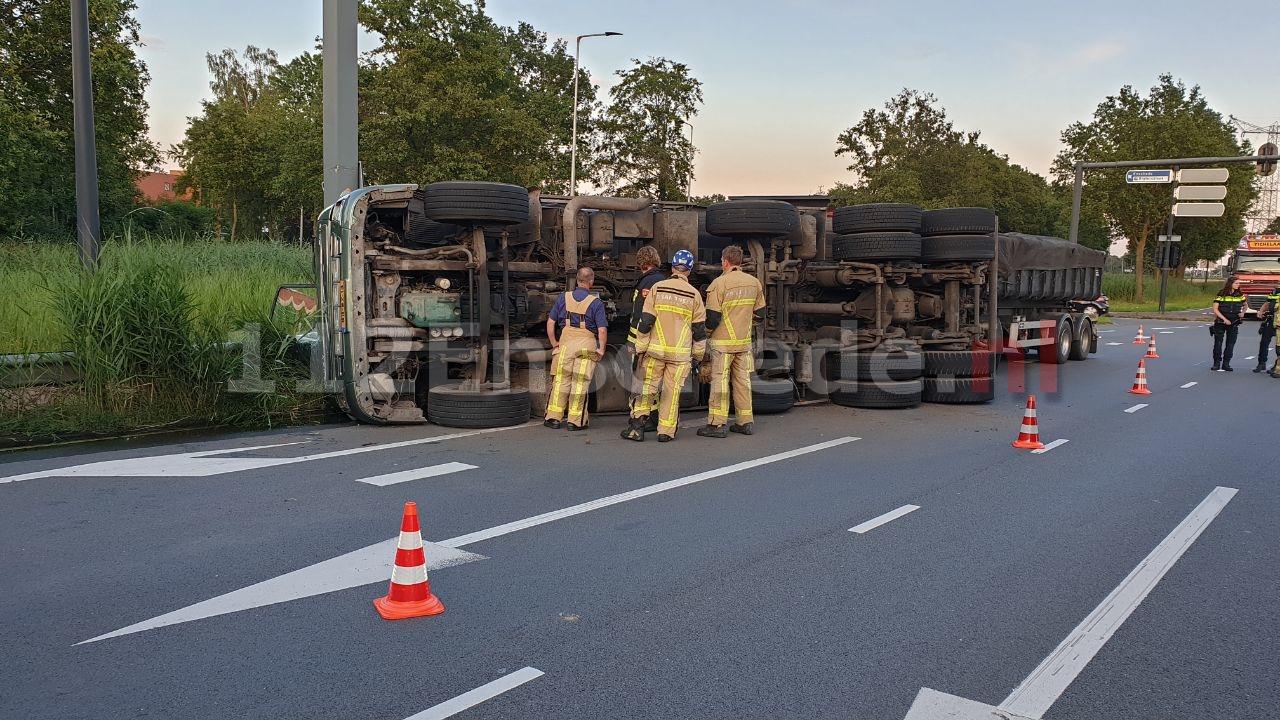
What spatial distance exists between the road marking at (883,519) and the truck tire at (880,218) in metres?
5.55

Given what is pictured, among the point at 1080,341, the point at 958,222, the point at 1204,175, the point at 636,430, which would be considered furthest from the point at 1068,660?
the point at 1204,175

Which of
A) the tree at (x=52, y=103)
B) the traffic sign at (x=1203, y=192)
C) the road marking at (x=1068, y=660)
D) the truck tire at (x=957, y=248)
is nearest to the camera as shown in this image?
the road marking at (x=1068, y=660)

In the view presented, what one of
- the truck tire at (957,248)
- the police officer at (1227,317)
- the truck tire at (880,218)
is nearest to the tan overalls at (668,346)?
the truck tire at (880,218)

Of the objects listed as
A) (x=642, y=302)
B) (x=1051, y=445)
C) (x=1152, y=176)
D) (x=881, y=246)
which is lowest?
(x=1051, y=445)

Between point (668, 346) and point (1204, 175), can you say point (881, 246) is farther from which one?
point (1204, 175)

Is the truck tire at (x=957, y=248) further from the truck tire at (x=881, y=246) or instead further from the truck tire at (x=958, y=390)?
the truck tire at (x=958, y=390)

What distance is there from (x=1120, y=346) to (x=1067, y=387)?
952cm

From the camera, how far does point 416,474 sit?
6781 mm

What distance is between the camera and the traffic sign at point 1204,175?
26.0 m

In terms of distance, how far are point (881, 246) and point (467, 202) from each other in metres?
5.08

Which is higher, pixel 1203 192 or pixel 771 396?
pixel 1203 192

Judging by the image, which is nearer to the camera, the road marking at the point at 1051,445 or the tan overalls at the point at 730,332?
the road marking at the point at 1051,445

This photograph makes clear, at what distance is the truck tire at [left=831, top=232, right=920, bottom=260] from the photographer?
10906 mm

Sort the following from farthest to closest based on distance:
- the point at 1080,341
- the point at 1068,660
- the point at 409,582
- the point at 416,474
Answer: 1. the point at 1080,341
2. the point at 416,474
3. the point at 409,582
4. the point at 1068,660
